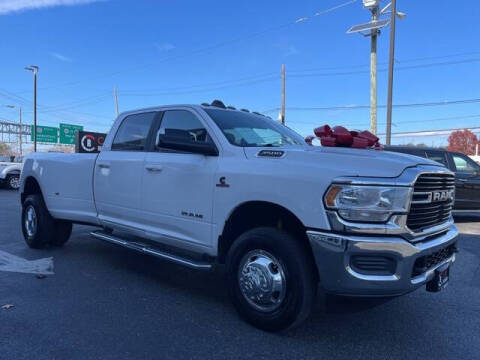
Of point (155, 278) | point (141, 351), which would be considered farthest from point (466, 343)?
point (155, 278)

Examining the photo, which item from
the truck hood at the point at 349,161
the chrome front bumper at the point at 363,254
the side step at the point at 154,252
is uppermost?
the truck hood at the point at 349,161

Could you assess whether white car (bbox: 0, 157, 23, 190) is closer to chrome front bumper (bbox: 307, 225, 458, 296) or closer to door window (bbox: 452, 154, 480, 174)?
door window (bbox: 452, 154, 480, 174)

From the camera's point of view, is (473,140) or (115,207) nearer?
(115,207)

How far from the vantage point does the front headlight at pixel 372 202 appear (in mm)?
2723

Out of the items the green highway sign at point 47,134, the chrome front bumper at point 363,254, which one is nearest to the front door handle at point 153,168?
the chrome front bumper at point 363,254

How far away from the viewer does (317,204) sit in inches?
113

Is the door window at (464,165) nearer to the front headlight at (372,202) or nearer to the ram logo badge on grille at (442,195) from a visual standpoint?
the ram logo badge on grille at (442,195)

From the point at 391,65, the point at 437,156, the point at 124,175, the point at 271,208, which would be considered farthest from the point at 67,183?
the point at 391,65

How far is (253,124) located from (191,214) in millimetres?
1199

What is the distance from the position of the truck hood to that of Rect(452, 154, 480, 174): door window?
292 inches

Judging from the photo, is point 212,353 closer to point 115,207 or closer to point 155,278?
point 155,278

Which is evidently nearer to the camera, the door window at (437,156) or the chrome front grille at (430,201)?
the chrome front grille at (430,201)

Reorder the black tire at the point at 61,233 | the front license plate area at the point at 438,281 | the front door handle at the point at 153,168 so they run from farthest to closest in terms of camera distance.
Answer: the black tire at the point at 61,233
the front door handle at the point at 153,168
the front license plate area at the point at 438,281

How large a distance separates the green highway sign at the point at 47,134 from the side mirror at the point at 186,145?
42.0 m
